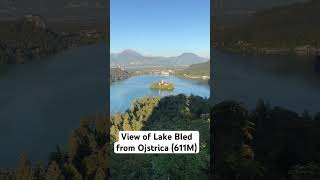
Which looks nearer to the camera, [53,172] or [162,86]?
[53,172]

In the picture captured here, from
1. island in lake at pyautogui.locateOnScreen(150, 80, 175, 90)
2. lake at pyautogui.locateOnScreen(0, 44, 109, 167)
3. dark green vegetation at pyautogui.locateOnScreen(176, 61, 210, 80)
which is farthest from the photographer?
island in lake at pyautogui.locateOnScreen(150, 80, 175, 90)

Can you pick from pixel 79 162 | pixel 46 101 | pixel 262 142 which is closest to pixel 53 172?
pixel 79 162

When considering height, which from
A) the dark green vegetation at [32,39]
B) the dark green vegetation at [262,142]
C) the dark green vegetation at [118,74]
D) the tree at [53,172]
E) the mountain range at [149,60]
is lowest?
the tree at [53,172]

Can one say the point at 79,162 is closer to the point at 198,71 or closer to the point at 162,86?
the point at 162,86

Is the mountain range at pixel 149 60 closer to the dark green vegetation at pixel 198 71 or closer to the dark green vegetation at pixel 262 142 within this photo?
the dark green vegetation at pixel 198 71

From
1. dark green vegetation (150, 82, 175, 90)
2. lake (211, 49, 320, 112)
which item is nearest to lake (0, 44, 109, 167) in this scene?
dark green vegetation (150, 82, 175, 90)

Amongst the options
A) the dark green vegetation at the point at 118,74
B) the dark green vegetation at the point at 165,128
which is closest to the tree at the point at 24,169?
the dark green vegetation at the point at 165,128

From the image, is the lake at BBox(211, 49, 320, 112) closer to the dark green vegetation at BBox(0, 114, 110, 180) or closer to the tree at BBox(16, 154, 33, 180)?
the dark green vegetation at BBox(0, 114, 110, 180)
